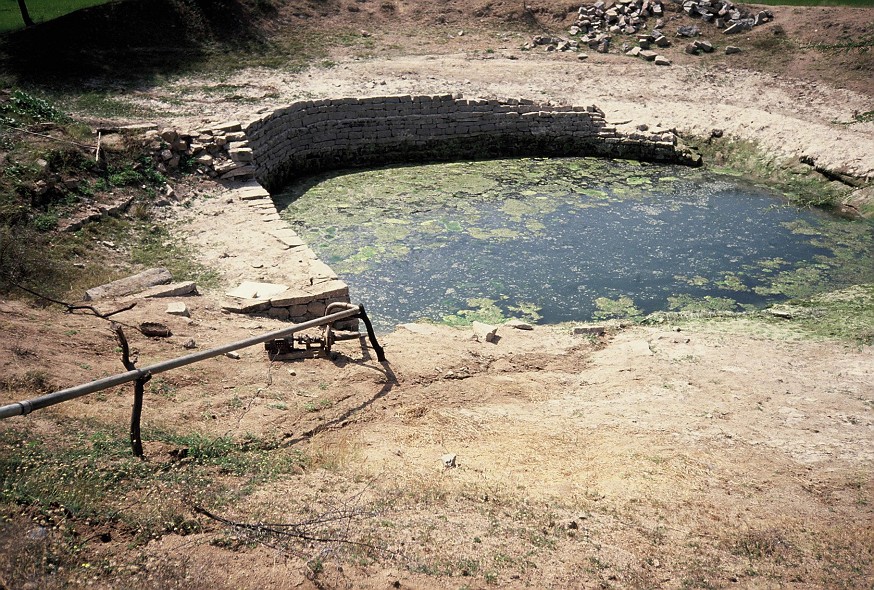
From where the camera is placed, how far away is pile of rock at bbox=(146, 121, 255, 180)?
12.9 m

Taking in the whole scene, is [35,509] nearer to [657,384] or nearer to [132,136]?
[657,384]

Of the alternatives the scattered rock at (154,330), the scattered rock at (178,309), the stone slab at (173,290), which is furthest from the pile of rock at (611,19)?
the scattered rock at (154,330)

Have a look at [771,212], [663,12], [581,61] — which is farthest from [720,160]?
[663,12]

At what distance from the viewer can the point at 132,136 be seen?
501 inches

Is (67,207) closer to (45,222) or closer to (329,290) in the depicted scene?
(45,222)

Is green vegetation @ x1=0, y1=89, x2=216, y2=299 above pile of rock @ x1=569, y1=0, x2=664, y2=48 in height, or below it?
below

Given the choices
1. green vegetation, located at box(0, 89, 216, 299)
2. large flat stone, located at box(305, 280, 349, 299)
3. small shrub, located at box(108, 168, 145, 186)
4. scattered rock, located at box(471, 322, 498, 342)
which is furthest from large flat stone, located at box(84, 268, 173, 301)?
scattered rock, located at box(471, 322, 498, 342)

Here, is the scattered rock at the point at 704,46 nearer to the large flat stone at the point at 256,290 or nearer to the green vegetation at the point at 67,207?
the green vegetation at the point at 67,207

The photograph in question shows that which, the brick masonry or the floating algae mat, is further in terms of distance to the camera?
the brick masonry

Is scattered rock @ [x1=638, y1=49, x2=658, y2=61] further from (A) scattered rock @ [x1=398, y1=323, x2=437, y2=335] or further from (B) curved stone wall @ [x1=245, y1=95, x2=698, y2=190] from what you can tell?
(A) scattered rock @ [x1=398, y1=323, x2=437, y2=335]

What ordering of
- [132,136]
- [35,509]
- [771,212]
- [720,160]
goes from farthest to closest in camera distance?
[720,160]
[771,212]
[132,136]
[35,509]

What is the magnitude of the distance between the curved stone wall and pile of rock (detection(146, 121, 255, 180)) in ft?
7.08

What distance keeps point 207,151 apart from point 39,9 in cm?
982

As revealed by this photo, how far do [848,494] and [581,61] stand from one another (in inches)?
647
